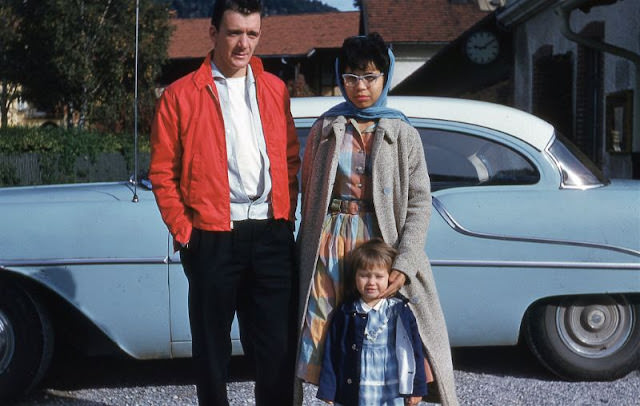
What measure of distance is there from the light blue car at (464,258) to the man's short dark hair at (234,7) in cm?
142

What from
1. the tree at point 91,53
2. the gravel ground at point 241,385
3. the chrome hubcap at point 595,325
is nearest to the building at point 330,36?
the tree at point 91,53

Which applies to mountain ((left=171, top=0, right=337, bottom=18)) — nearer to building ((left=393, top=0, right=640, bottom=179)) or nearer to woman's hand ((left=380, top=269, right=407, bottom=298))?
building ((left=393, top=0, right=640, bottom=179))

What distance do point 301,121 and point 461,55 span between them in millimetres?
10895

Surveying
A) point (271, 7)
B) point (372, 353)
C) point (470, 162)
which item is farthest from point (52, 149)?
point (271, 7)

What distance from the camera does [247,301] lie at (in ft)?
10.3

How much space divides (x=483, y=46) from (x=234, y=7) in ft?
42.4

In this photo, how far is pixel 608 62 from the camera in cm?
1066

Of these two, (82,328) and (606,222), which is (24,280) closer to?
(82,328)

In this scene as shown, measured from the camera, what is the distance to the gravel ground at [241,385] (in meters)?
4.26

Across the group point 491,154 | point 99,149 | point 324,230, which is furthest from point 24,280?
point 99,149

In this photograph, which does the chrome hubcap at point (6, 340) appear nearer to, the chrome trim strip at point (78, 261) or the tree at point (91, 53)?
the chrome trim strip at point (78, 261)

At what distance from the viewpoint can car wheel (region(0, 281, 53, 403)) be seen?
13.5 feet

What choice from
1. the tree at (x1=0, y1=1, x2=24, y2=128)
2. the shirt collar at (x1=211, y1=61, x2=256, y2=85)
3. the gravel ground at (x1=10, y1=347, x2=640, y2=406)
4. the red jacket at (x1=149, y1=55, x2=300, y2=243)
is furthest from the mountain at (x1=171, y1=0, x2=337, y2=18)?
the red jacket at (x1=149, y1=55, x2=300, y2=243)

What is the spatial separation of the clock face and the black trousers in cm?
1207
